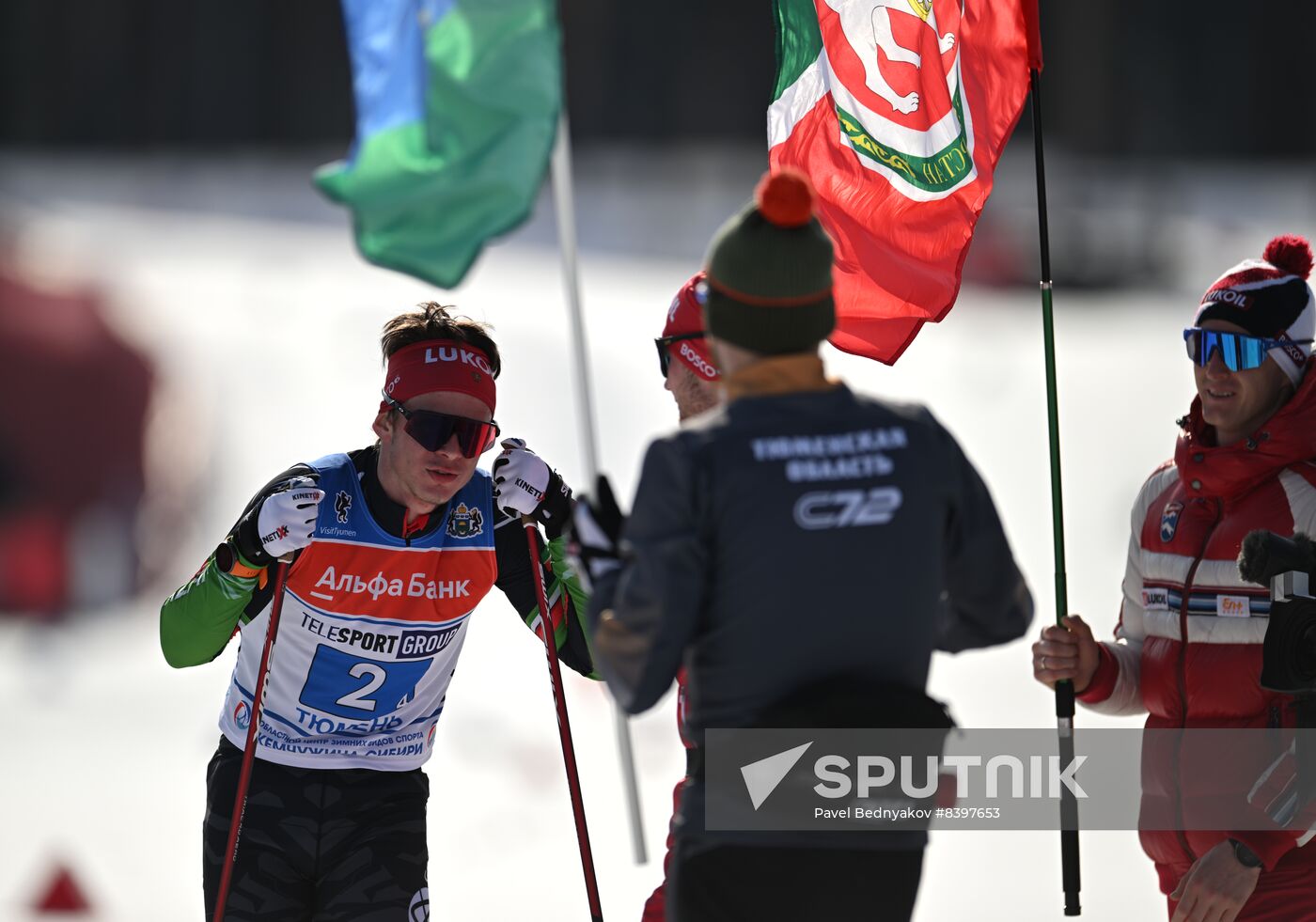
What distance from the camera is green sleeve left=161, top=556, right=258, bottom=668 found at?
370 cm

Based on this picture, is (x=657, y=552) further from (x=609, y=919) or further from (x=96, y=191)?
(x=96, y=191)

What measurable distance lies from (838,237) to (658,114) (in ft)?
85.6

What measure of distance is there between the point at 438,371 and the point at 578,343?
602 millimetres

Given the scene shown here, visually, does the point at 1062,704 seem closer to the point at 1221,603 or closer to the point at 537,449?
the point at 1221,603

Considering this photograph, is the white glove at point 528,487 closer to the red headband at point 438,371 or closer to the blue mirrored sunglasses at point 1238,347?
the red headband at point 438,371

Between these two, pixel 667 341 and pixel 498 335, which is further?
pixel 498 335

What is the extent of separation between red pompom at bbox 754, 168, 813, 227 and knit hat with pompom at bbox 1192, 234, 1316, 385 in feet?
3.80

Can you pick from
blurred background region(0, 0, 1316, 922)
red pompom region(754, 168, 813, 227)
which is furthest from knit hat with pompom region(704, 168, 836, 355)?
blurred background region(0, 0, 1316, 922)

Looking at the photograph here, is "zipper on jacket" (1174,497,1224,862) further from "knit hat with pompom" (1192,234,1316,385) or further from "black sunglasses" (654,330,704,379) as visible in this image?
"black sunglasses" (654,330,704,379)

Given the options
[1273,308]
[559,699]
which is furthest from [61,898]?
[1273,308]

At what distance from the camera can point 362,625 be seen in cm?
377

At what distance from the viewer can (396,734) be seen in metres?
3.87

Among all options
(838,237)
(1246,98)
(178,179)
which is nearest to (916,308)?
(838,237)

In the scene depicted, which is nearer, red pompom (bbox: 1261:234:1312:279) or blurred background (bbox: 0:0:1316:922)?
red pompom (bbox: 1261:234:1312:279)
